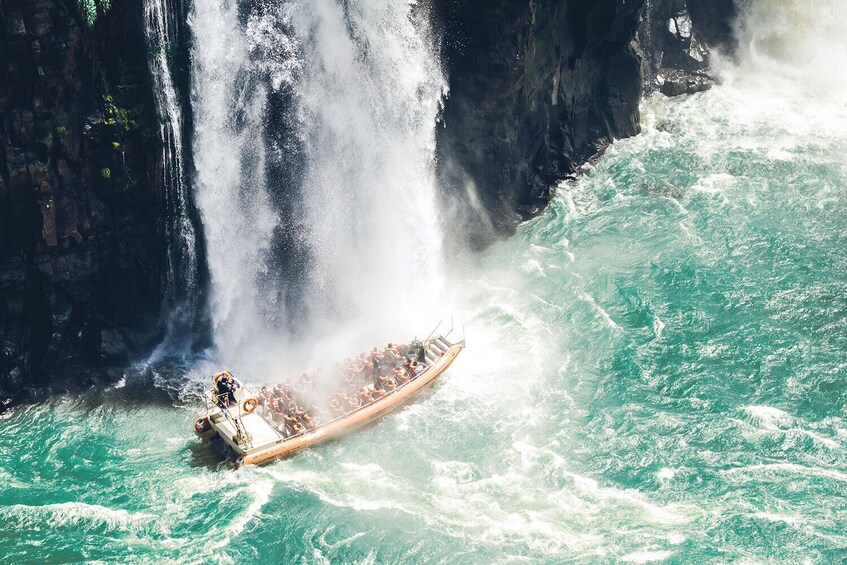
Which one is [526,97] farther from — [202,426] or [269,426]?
[202,426]

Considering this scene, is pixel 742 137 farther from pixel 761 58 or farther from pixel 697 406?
pixel 697 406

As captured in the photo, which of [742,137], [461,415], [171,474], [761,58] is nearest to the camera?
[171,474]

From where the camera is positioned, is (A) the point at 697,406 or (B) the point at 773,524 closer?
(B) the point at 773,524

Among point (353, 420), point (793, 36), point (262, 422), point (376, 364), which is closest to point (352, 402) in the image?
point (353, 420)

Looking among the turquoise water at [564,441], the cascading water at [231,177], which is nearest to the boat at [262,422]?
the turquoise water at [564,441]

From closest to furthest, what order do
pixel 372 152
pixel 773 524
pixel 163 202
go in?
pixel 773 524 < pixel 163 202 < pixel 372 152

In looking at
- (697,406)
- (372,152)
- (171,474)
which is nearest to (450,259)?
(372,152)

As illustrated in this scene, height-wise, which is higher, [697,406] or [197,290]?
[197,290]
